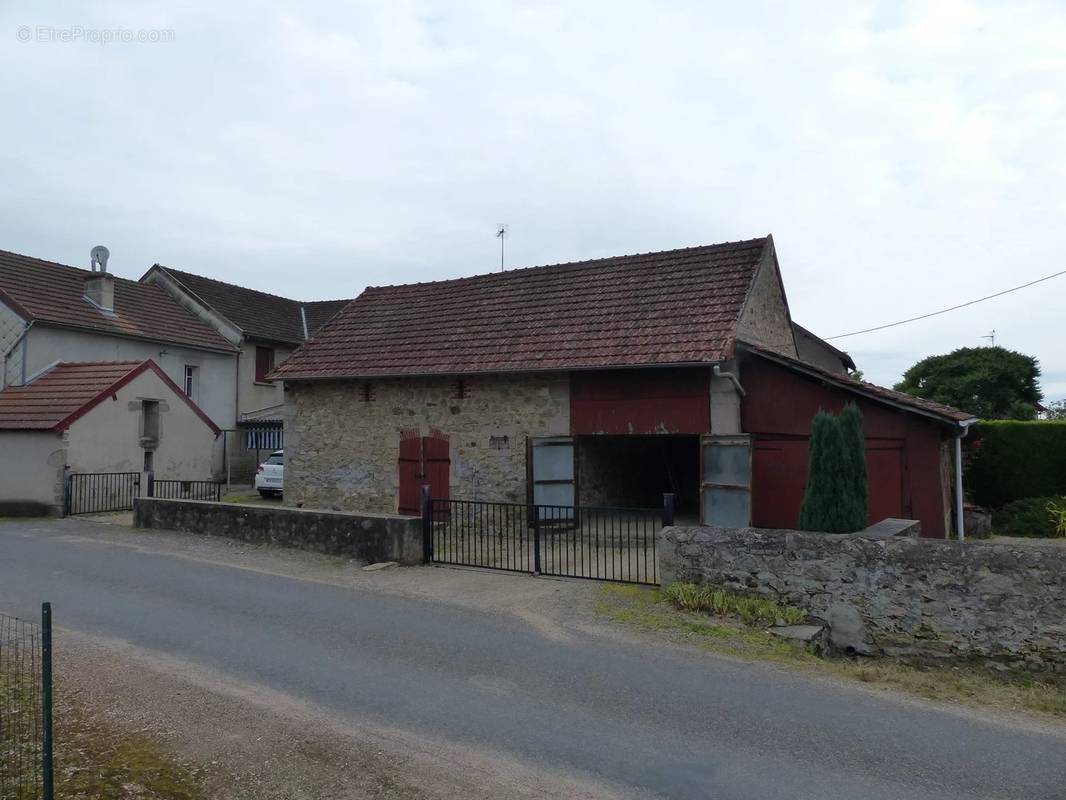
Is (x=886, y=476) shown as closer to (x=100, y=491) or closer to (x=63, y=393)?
(x=100, y=491)

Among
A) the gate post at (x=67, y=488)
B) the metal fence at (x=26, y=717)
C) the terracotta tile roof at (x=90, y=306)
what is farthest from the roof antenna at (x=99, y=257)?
the metal fence at (x=26, y=717)

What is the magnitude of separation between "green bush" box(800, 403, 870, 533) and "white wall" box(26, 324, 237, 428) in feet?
68.0

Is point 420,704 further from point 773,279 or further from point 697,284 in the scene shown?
point 773,279

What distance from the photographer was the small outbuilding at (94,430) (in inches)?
699

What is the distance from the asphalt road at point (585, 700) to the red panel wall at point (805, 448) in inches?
271

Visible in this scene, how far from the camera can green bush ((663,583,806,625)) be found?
820 centimetres

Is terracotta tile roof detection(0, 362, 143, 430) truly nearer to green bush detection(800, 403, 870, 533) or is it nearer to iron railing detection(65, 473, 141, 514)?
iron railing detection(65, 473, 141, 514)

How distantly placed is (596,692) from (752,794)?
187 centimetres

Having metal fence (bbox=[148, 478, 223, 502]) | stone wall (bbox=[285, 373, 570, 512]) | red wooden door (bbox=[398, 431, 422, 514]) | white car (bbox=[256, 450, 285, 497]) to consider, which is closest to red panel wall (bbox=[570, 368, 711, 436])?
stone wall (bbox=[285, 373, 570, 512])

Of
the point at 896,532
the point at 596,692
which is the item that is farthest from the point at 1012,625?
the point at 596,692

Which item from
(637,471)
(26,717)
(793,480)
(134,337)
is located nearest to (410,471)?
(637,471)

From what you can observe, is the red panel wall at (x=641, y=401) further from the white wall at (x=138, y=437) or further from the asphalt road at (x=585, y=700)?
the white wall at (x=138, y=437)

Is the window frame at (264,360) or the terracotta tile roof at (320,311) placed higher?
the terracotta tile roof at (320,311)

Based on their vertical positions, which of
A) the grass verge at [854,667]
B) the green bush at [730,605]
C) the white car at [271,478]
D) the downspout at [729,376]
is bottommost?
the grass verge at [854,667]
